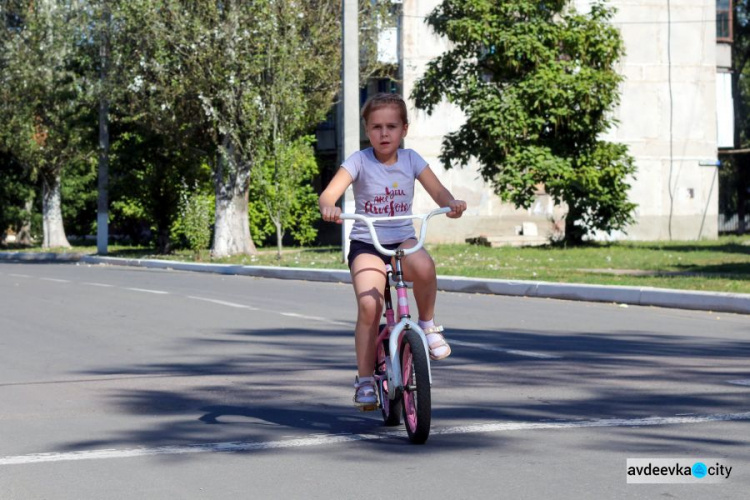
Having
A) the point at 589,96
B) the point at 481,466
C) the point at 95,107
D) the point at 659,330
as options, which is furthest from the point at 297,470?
the point at 95,107

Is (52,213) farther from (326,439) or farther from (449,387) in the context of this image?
(326,439)

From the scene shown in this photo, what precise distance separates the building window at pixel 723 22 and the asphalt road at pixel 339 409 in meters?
35.5

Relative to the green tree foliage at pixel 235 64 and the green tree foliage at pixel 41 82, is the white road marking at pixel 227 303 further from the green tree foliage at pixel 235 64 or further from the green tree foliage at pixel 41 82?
the green tree foliage at pixel 41 82

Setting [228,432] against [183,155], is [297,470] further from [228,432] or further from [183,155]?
[183,155]

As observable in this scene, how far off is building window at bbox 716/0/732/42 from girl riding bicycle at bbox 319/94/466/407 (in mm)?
43255

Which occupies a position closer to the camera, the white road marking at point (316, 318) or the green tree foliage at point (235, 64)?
the white road marking at point (316, 318)

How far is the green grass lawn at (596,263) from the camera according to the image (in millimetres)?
19452

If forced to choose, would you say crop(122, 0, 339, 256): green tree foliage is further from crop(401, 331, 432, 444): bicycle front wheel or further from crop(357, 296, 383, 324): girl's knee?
crop(401, 331, 432, 444): bicycle front wheel

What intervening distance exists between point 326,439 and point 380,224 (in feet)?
3.63

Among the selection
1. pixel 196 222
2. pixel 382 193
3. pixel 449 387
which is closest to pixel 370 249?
pixel 382 193

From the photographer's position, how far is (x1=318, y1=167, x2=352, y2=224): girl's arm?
249 inches

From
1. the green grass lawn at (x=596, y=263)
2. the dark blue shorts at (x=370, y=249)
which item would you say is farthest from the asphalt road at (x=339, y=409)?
the green grass lawn at (x=596, y=263)

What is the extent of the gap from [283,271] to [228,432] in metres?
18.9

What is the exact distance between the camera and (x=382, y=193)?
6.62 m
